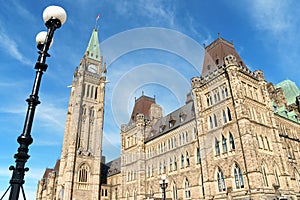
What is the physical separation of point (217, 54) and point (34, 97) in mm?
32369

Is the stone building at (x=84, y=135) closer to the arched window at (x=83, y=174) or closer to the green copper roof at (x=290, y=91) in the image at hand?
the arched window at (x=83, y=174)

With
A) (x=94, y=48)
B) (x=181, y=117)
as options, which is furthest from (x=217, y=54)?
(x=94, y=48)

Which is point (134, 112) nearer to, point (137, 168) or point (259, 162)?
point (137, 168)

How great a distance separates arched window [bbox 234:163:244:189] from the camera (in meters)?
25.8

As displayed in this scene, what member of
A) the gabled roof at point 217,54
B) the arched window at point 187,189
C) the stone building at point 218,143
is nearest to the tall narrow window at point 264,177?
the stone building at point 218,143

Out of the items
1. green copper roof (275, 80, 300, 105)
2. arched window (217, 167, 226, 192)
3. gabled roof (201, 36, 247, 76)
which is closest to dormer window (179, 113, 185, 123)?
gabled roof (201, 36, 247, 76)

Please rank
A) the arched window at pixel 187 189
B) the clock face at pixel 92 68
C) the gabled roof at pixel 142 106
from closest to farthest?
1. the arched window at pixel 187 189
2. the gabled roof at pixel 142 106
3. the clock face at pixel 92 68

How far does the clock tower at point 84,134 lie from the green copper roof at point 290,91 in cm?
4607

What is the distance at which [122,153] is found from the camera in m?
50.3

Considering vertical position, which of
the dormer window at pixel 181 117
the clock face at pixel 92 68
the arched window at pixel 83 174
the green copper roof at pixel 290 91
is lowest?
the arched window at pixel 83 174

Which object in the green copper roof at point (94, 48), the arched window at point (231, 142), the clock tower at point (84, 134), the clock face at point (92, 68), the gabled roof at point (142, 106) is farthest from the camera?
the green copper roof at point (94, 48)

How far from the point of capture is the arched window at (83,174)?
5659 cm

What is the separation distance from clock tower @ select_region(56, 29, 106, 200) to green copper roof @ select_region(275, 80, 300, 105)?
4607cm

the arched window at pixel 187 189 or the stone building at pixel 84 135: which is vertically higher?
the stone building at pixel 84 135
